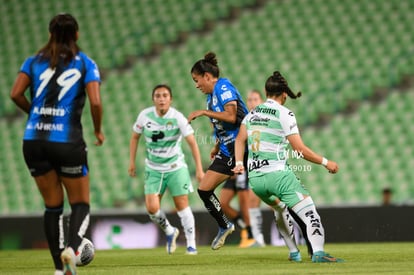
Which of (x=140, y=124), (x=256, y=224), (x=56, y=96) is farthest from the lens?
(x=256, y=224)

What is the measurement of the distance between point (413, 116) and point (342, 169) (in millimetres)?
1945

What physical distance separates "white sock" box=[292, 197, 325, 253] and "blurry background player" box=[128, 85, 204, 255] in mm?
3084

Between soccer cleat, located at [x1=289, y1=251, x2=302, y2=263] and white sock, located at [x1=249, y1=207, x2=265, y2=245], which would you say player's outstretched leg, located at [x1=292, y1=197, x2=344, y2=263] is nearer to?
soccer cleat, located at [x1=289, y1=251, x2=302, y2=263]

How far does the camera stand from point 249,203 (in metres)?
13.5

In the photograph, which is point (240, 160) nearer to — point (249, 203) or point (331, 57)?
point (249, 203)

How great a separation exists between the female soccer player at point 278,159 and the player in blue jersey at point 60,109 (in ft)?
7.14

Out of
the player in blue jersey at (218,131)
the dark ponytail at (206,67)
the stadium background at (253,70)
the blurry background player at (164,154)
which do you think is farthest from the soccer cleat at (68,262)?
the stadium background at (253,70)

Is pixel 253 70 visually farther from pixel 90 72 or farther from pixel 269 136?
pixel 90 72

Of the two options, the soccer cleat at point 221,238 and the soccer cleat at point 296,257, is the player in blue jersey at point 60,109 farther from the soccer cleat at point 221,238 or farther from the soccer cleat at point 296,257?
the soccer cleat at point 221,238

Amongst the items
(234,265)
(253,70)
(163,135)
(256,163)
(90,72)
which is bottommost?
(234,265)

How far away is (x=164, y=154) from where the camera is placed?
36.9ft

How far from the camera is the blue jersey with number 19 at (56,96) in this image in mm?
6523

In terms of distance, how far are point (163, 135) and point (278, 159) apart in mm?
3096

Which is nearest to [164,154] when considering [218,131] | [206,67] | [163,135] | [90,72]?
[163,135]
